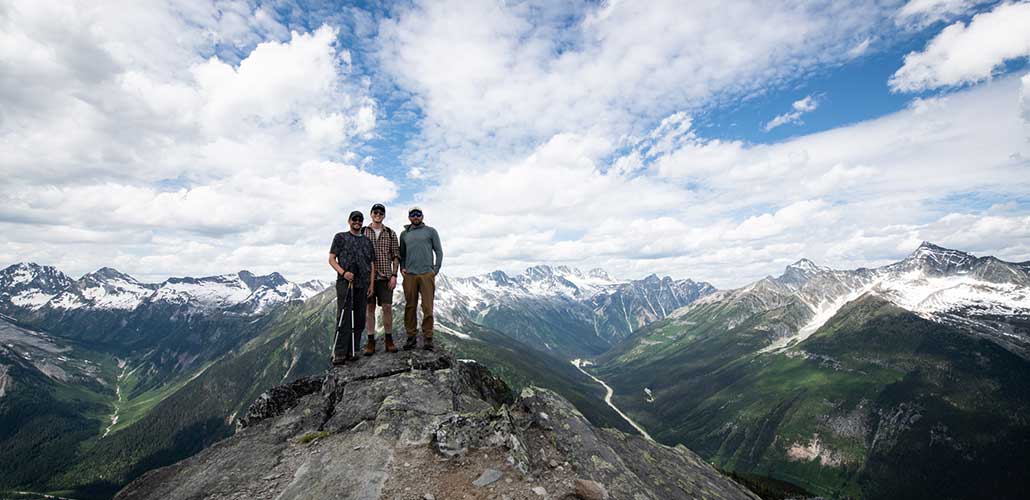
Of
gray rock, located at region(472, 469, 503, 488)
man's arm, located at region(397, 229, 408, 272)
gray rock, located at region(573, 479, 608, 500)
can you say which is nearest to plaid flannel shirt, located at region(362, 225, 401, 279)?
man's arm, located at region(397, 229, 408, 272)

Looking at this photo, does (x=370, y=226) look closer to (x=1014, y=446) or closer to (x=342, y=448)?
(x=342, y=448)

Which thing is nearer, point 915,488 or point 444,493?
point 444,493

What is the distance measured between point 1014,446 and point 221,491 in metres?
304

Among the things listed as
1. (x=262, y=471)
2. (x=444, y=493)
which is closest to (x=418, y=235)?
(x=262, y=471)

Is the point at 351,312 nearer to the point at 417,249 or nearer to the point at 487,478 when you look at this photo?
the point at 417,249

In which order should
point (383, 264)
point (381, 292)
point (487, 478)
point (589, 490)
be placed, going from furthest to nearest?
point (381, 292) → point (383, 264) → point (487, 478) → point (589, 490)

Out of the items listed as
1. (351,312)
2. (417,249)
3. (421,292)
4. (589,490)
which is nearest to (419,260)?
(417,249)

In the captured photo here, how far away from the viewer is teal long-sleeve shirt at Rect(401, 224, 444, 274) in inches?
706

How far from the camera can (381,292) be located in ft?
62.2

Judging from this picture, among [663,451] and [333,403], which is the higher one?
[333,403]

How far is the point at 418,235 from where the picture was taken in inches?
711

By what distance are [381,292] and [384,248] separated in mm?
2016

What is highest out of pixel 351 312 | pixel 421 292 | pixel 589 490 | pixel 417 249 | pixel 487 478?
pixel 417 249

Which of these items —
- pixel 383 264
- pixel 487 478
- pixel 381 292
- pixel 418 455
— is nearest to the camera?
pixel 487 478
